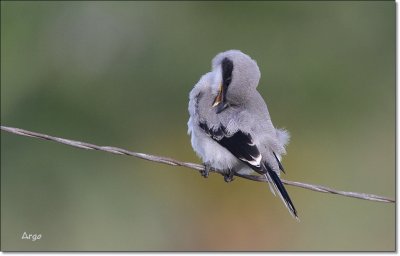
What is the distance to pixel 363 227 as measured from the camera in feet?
16.2

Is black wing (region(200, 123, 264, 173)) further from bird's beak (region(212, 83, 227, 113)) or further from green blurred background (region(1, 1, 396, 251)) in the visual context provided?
green blurred background (region(1, 1, 396, 251))

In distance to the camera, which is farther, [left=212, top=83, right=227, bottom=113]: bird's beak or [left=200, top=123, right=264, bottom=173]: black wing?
[left=212, top=83, right=227, bottom=113]: bird's beak

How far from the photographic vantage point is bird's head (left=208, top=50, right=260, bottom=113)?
11.7ft

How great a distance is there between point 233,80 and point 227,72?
2.4 inches

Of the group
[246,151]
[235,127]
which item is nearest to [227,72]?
[235,127]

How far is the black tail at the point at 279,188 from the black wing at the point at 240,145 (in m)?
0.06

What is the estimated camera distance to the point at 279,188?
3.31m

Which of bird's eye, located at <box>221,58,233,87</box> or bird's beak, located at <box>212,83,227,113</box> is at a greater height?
bird's eye, located at <box>221,58,233,87</box>

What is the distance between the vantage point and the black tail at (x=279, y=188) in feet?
10.7

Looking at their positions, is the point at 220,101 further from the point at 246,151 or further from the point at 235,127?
the point at 246,151

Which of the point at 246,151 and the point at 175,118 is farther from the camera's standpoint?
the point at 175,118

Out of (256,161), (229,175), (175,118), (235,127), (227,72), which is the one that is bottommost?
(175,118)

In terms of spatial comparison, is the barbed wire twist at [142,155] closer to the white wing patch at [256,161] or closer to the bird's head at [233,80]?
the white wing patch at [256,161]

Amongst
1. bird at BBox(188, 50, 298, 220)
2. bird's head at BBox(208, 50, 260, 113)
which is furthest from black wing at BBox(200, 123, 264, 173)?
bird's head at BBox(208, 50, 260, 113)
